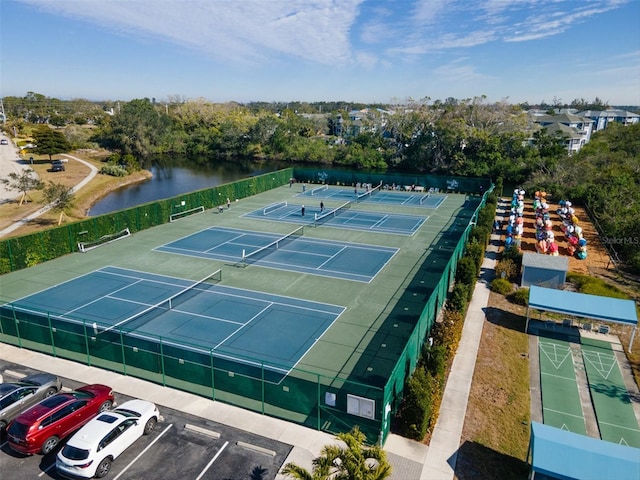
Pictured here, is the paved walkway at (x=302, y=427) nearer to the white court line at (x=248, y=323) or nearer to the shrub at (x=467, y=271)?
the white court line at (x=248, y=323)

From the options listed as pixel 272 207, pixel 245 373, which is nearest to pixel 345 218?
pixel 272 207

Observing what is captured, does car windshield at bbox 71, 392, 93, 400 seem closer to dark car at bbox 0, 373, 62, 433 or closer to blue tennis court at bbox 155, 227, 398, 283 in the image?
dark car at bbox 0, 373, 62, 433

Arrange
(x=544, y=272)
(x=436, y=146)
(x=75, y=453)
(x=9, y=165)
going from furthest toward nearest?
1. (x=436, y=146)
2. (x=9, y=165)
3. (x=544, y=272)
4. (x=75, y=453)

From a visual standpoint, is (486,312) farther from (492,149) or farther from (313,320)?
(492,149)

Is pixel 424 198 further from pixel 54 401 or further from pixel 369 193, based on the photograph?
pixel 54 401

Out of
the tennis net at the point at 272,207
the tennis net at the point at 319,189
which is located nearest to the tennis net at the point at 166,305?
the tennis net at the point at 272,207

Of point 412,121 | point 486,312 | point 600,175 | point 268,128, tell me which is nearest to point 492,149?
point 412,121
